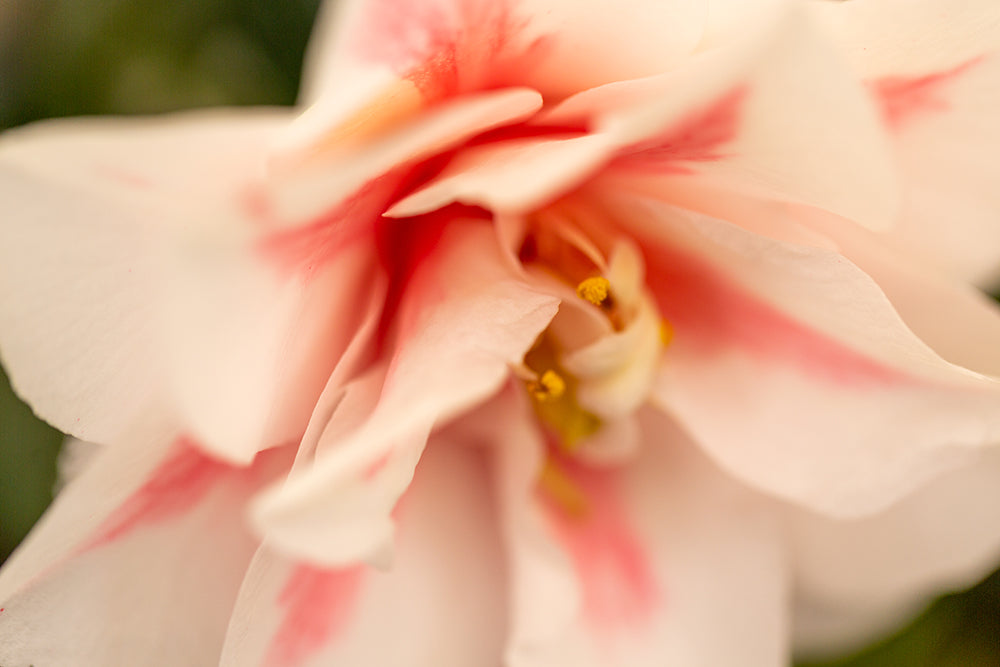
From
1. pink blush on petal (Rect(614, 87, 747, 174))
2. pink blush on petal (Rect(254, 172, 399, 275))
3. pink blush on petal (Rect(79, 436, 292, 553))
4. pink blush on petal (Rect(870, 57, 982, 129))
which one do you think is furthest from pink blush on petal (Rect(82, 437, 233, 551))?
pink blush on petal (Rect(870, 57, 982, 129))

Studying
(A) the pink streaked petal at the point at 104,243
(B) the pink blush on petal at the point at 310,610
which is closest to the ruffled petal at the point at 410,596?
(B) the pink blush on petal at the point at 310,610

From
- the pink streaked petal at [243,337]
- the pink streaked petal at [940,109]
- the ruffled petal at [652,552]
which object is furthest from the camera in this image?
the ruffled petal at [652,552]

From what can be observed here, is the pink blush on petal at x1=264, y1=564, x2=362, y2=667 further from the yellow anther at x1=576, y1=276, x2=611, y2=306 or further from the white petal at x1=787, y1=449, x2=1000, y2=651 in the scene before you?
the white petal at x1=787, y1=449, x2=1000, y2=651

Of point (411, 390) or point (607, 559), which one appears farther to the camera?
point (607, 559)

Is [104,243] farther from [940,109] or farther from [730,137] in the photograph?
[940,109]

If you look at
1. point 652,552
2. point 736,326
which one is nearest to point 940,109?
point 736,326

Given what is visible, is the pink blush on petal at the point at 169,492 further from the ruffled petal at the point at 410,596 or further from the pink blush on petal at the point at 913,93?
the pink blush on petal at the point at 913,93
